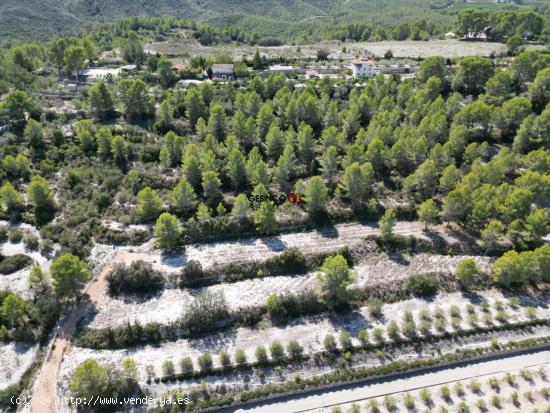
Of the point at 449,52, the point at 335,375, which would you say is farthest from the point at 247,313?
the point at 449,52

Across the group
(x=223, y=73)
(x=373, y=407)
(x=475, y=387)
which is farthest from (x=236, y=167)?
(x=223, y=73)

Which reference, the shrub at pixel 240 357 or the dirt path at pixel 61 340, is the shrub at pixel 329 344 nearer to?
the shrub at pixel 240 357

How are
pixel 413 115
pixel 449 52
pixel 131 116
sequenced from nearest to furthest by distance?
pixel 413 115, pixel 131 116, pixel 449 52

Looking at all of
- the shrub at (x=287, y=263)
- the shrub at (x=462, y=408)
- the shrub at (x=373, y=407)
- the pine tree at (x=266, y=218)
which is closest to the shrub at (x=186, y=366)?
the shrub at (x=287, y=263)

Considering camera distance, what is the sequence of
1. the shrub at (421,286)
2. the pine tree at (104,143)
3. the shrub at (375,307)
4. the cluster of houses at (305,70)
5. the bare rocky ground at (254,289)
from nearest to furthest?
the bare rocky ground at (254,289)
the shrub at (375,307)
the shrub at (421,286)
the pine tree at (104,143)
the cluster of houses at (305,70)

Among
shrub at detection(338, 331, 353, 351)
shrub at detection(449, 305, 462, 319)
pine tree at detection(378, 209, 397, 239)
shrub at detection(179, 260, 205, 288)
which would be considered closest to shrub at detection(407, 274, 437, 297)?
shrub at detection(449, 305, 462, 319)

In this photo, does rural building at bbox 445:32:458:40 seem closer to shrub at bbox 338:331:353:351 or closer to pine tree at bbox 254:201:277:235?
pine tree at bbox 254:201:277:235

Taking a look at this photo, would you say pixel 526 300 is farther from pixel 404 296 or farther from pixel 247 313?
pixel 247 313
